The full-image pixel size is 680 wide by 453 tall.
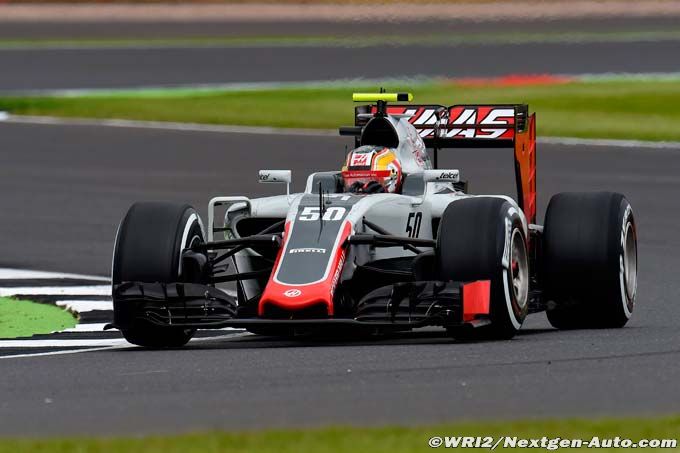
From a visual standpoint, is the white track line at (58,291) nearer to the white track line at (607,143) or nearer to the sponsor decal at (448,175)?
the sponsor decal at (448,175)

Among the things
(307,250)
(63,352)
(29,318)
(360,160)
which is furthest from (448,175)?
(29,318)

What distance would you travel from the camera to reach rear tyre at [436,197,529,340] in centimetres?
973

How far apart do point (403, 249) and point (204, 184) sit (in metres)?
9.47

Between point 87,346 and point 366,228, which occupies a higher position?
point 366,228

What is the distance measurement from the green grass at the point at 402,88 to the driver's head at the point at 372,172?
43.0ft

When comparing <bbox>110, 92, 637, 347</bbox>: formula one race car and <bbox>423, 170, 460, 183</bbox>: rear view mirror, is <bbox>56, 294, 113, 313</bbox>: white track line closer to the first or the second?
<bbox>110, 92, 637, 347</bbox>: formula one race car

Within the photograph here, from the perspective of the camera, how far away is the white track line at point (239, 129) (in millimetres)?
23031

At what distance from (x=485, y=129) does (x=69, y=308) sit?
10.9 feet

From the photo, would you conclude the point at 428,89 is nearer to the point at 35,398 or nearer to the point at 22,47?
the point at 22,47

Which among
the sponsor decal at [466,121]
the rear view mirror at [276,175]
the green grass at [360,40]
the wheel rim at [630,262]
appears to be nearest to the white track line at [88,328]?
the rear view mirror at [276,175]

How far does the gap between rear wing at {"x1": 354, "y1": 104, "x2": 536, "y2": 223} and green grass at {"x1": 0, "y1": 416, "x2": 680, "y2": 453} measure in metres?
4.94

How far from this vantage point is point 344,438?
6828 mm

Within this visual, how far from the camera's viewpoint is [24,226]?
683 inches

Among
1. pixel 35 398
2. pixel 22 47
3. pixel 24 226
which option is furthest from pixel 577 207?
pixel 22 47
